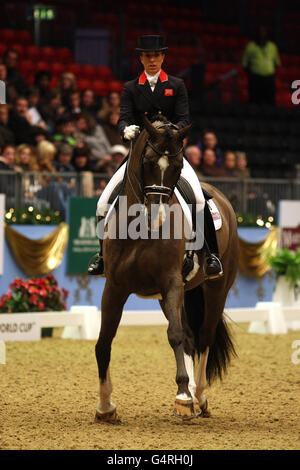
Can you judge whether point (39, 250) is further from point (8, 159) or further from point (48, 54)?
point (48, 54)

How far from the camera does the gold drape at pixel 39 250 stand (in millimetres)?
11961

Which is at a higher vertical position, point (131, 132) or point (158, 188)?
point (131, 132)

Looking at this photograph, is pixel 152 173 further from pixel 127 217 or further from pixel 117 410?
pixel 117 410

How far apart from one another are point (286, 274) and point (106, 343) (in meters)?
6.89

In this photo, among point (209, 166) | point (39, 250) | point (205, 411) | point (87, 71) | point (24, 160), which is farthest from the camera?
point (87, 71)

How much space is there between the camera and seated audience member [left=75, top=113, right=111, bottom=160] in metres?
Result: 14.4

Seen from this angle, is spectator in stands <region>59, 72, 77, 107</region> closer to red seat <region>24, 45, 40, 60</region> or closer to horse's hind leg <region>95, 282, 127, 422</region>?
red seat <region>24, 45, 40, 60</region>

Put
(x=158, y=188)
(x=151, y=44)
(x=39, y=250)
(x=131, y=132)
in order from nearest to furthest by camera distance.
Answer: (x=158, y=188)
(x=131, y=132)
(x=151, y=44)
(x=39, y=250)

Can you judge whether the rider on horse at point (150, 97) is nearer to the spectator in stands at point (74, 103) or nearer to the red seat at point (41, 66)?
the spectator in stands at point (74, 103)

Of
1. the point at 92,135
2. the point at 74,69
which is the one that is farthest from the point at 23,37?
the point at 92,135

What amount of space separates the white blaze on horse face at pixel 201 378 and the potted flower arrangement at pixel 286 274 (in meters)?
5.82

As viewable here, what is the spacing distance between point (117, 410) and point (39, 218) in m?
5.83

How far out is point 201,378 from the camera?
693cm
